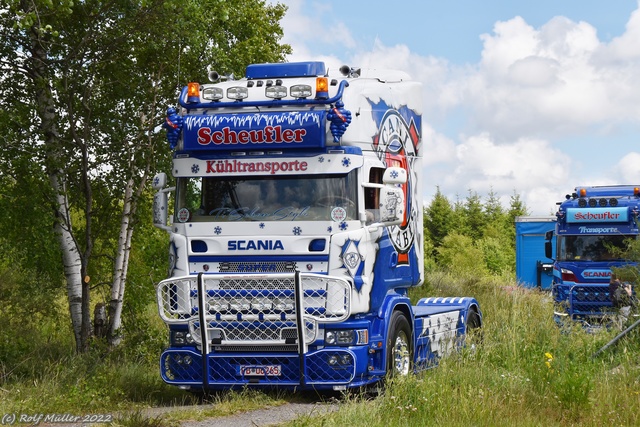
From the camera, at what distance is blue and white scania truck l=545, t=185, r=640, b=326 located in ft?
73.2

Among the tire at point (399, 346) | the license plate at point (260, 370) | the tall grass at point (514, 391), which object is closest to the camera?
the tall grass at point (514, 391)

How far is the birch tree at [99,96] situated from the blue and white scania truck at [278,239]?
12.2 ft

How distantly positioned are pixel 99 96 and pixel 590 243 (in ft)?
41.1


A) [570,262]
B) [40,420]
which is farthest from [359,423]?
[570,262]

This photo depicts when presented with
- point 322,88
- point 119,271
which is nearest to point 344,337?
point 322,88

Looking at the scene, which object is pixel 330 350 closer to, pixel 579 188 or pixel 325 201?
pixel 325 201

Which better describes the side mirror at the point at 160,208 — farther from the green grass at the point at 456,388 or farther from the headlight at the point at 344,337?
the headlight at the point at 344,337

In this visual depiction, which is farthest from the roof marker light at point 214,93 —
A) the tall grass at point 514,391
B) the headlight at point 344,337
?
the tall grass at point 514,391

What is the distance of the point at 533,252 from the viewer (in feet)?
107

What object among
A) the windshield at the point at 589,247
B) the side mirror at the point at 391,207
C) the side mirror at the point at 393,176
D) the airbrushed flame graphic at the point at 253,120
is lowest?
the windshield at the point at 589,247

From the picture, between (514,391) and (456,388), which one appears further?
(514,391)

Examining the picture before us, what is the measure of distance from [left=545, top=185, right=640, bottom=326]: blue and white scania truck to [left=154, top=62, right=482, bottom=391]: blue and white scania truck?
11363mm

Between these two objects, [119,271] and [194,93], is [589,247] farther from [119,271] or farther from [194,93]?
[194,93]

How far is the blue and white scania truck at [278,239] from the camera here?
11.6 metres
